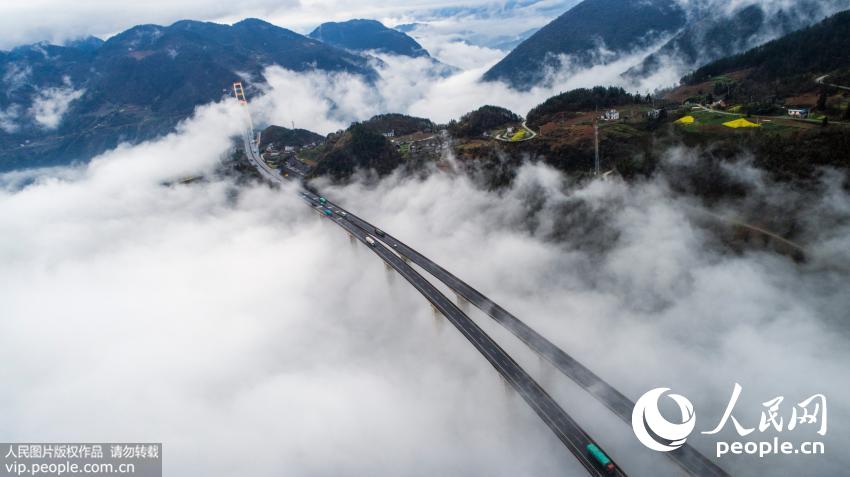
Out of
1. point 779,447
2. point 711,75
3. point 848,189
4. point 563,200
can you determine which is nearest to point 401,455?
point 779,447

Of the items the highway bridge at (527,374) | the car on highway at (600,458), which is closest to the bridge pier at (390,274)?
the highway bridge at (527,374)

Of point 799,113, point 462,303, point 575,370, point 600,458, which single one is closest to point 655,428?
point 600,458

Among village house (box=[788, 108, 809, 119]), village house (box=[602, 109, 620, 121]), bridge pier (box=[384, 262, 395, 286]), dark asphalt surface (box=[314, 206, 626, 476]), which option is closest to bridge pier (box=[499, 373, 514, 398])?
dark asphalt surface (box=[314, 206, 626, 476])

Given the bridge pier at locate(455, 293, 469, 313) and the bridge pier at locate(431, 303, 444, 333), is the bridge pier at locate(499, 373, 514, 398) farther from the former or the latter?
the bridge pier at locate(431, 303, 444, 333)

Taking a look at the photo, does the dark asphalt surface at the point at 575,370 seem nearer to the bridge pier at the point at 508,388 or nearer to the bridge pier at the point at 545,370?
the bridge pier at the point at 545,370

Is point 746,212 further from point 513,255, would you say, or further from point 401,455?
point 401,455

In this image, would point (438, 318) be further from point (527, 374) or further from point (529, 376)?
point (529, 376)
